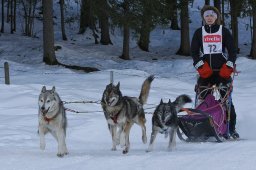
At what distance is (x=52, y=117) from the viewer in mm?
6156

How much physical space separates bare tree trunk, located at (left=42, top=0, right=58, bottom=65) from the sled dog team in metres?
15.7

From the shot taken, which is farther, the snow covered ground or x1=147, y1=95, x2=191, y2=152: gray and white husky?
x1=147, y1=95, x2=191, y2=152: gray and white husky

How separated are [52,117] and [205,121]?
2145 mm

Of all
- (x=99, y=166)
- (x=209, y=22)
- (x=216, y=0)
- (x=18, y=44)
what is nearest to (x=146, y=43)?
(x=216, y=0)

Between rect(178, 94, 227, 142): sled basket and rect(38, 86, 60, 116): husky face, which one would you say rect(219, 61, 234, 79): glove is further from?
rect(38, 86, 60, 116): husky face

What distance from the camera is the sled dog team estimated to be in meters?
6.15

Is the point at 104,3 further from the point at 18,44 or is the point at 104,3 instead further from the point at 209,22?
the point at 209,22

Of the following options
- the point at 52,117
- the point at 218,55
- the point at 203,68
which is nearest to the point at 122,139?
the point at 52,117

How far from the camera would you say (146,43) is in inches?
1257

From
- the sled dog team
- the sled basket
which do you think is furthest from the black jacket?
the sled dog team

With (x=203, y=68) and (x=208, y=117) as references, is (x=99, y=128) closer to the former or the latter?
(x=203, y=68)

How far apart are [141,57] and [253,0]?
8.22 metres

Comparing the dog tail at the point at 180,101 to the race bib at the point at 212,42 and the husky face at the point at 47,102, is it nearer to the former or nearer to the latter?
the race bib at the point at 212,42

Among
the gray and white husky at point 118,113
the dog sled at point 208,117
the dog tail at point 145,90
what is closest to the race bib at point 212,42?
the dog sled at point 208,117
